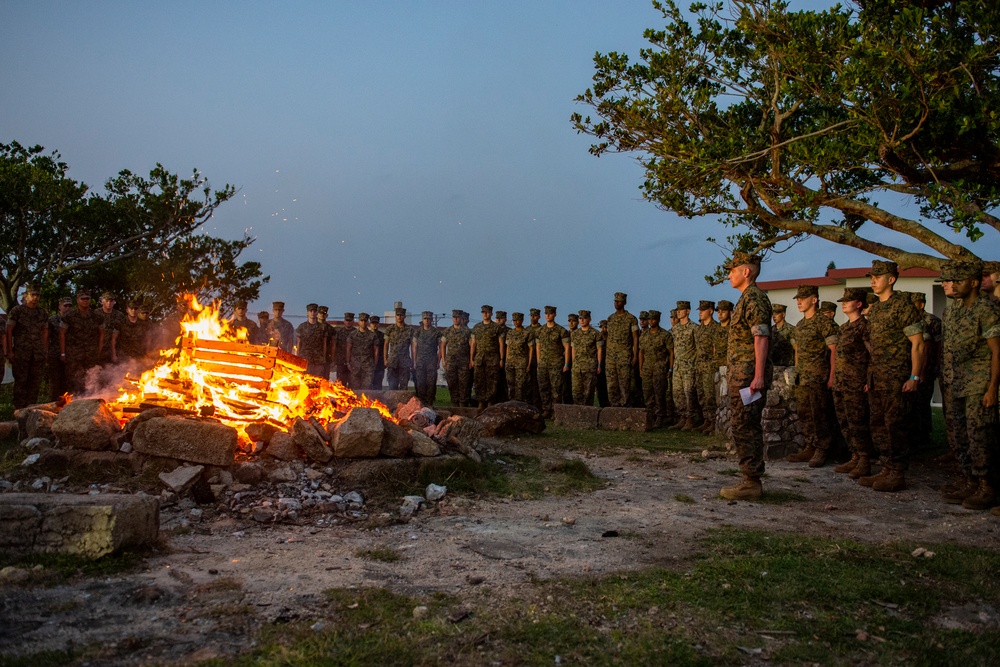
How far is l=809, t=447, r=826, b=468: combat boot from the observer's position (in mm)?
8836

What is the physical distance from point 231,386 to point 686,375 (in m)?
8.58

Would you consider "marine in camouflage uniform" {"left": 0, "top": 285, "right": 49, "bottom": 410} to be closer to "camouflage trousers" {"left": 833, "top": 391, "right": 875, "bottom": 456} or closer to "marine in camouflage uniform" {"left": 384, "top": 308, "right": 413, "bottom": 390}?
"marine in camouflage uniform" {"left": 384, "top": 308, "right": 413, "bottom": 390}

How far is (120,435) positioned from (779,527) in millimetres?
6096

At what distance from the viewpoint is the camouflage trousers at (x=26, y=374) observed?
11.2 m

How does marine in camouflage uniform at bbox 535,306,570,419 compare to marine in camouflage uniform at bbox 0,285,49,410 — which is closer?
marine in camouflage uniform at bbox 0,285,49,410

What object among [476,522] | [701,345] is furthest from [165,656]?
[701,345]

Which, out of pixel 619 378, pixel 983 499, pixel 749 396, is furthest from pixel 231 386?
pixel 619 378

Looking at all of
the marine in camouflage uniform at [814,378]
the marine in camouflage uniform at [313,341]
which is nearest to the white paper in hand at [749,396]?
the marine in camouflage uniform at [814,378]

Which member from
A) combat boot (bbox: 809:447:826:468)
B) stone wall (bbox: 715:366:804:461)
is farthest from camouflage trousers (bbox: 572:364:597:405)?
combat boot (bbox: 809:447:826:468)

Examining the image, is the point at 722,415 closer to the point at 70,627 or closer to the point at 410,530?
the point at 410,530

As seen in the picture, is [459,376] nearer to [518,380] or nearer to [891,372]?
[518,380]

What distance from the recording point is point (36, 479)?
622cm

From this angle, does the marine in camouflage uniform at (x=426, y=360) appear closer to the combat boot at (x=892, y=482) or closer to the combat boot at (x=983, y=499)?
the combat boot at (x=892, y=482)

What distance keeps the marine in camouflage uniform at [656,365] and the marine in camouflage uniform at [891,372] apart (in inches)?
234
